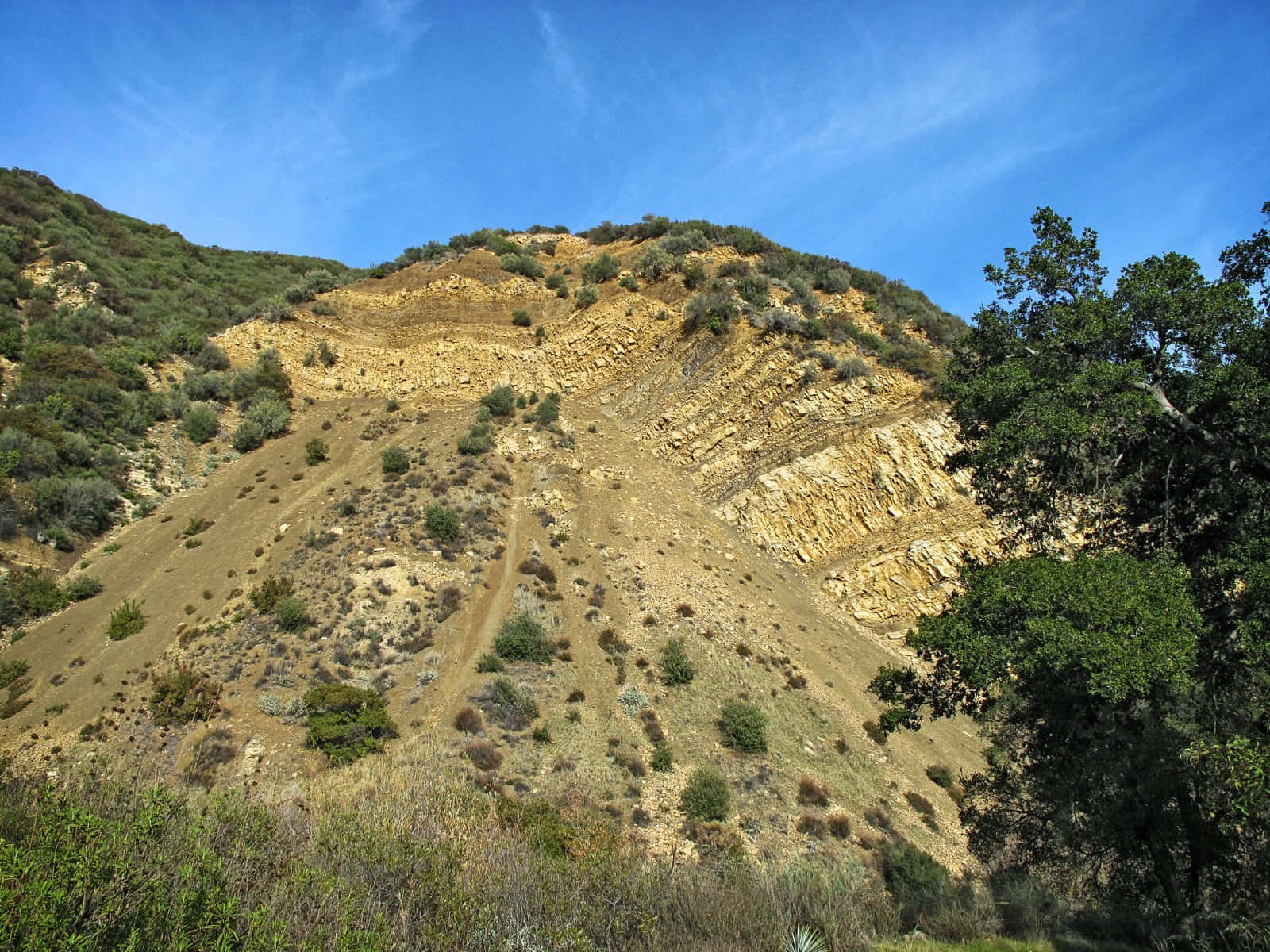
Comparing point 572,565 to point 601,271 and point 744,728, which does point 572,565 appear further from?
point 601,271

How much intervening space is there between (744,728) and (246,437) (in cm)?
2465

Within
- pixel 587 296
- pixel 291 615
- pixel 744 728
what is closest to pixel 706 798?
pixel 744 728

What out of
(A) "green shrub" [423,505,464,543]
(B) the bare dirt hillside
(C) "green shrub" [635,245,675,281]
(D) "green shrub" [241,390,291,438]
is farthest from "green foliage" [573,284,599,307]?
(A) "green shrub" [423,505,464,543]

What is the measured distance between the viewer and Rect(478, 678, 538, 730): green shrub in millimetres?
15789

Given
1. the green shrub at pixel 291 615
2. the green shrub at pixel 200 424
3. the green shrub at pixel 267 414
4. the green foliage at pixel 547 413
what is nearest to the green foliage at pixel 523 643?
the green shrub at pixel 291 615

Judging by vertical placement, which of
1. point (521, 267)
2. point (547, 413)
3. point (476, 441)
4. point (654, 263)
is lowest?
point (476, 441)

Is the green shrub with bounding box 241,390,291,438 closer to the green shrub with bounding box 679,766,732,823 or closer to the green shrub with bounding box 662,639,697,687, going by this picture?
the green shrub with bounding box 662,639,697,687

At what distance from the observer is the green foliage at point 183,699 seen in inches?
583

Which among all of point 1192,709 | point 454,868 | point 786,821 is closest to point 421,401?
point 786,821

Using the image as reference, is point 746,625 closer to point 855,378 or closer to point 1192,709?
point 855,378

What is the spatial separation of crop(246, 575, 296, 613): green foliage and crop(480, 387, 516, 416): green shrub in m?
12.5

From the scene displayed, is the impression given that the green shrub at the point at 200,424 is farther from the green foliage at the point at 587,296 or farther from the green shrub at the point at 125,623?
the green foliage at the point at 587,296

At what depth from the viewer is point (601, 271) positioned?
3522cm

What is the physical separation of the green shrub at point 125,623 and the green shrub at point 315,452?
31.2 feet
